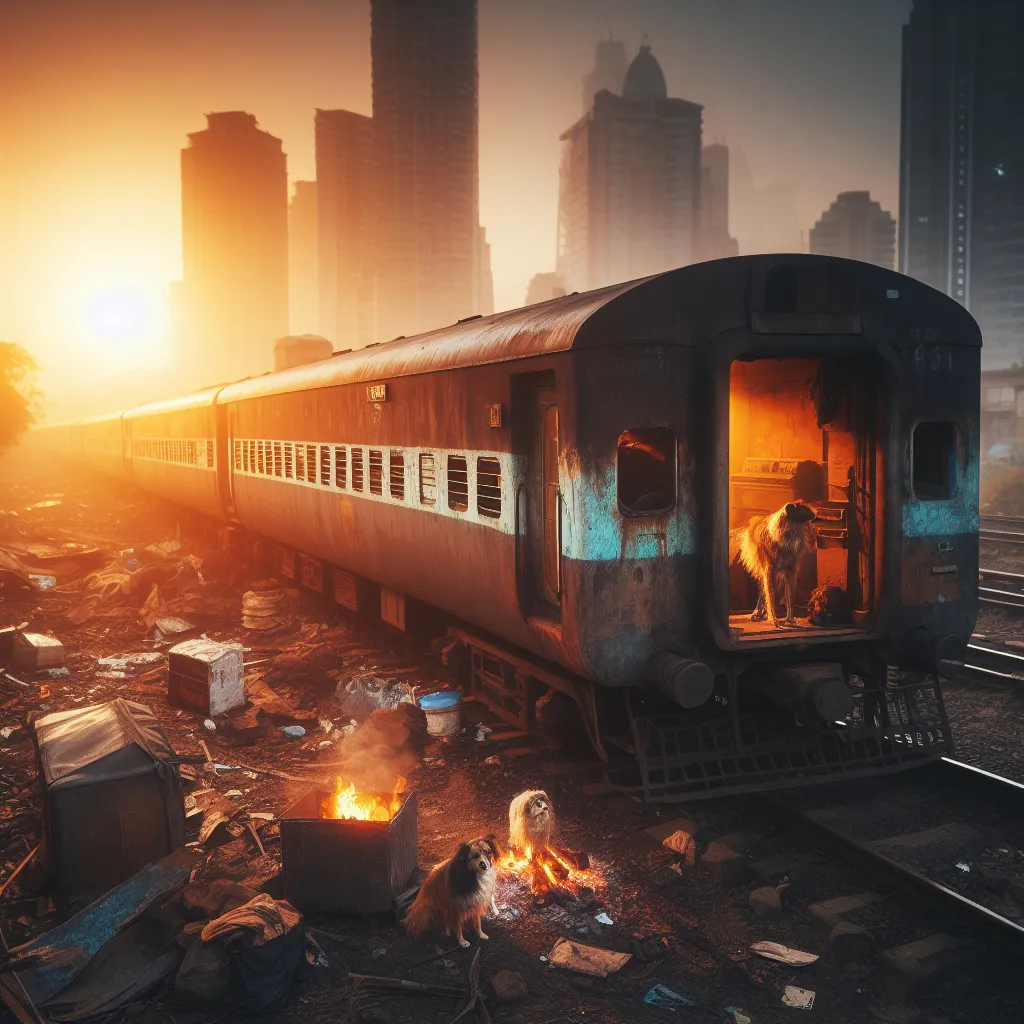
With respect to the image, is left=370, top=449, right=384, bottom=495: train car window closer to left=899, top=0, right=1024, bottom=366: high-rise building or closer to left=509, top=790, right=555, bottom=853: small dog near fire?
left=509, top=790, right=555, bottom=853: small dog near fire

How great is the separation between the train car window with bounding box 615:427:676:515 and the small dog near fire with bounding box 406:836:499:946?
2.32 meters

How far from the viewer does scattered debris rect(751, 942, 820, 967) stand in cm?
458

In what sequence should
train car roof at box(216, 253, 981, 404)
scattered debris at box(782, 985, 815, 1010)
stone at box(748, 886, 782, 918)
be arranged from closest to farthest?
scattered debris at box(782, 985, 815, 1010)
stone at box(748, 886, 782, 918)
train car roof at box(216, 253, 981, 404)

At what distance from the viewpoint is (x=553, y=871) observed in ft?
17.9

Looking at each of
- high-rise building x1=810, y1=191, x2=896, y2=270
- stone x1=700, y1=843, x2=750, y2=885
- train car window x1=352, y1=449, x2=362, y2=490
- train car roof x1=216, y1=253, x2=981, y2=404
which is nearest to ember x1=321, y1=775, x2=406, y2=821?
stone x1=700, y1=843, x2=750, y2=885

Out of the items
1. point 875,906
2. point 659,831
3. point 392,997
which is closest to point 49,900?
point 392,997

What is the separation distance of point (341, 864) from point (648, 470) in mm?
3076

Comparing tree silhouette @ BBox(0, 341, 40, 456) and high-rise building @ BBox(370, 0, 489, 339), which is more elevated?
high-rise building @ BBox(370, 0, 489, 339)

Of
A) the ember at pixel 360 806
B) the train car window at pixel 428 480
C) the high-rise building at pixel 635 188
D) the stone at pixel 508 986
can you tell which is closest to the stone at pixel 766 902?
the stone at pixel 508 986

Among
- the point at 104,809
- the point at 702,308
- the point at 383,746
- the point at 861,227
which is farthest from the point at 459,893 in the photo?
the point at 861,227

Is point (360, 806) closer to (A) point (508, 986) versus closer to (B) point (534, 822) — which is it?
(B) point (534, 822)

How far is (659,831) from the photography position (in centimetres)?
596

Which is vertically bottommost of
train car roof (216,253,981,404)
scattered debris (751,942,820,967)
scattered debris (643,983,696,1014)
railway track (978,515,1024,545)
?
scattered debris (643,983,696,1014)

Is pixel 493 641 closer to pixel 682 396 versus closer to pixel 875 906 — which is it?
pixel 682 396
